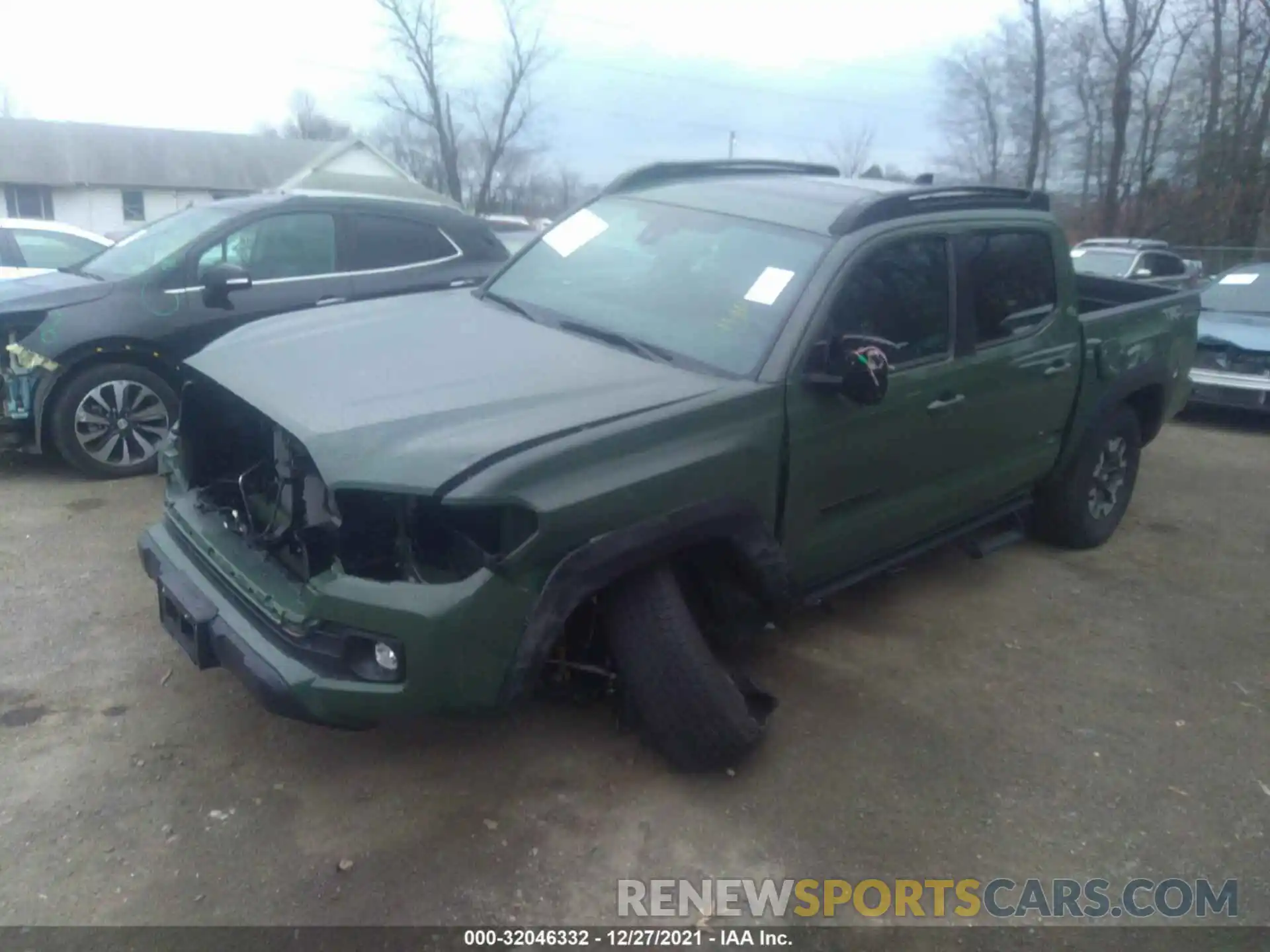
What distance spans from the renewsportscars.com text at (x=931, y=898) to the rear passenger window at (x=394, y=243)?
491 cm

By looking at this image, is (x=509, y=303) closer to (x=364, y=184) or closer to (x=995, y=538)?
(x=995, y=538)

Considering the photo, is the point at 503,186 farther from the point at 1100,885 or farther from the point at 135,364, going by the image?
the point at 1100,885

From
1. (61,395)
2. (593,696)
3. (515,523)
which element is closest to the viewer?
(515,523)

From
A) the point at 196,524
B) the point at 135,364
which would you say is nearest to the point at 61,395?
the point at 135,364

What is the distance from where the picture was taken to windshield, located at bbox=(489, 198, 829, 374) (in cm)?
366

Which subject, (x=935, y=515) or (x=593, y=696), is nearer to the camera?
(x=593, y=696)

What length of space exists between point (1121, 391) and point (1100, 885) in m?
3.03

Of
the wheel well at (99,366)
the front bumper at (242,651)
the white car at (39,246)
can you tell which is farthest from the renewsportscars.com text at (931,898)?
the white car at (39,246)

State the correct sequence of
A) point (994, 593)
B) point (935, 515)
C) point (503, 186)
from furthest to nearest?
point (503, 186) < point (994, 593) < point (935, 515)

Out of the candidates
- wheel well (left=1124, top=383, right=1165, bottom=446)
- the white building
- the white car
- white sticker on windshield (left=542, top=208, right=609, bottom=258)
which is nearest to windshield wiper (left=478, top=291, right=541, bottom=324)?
white sticker on windshield (left=542, top=208, right=609, bottom=258)

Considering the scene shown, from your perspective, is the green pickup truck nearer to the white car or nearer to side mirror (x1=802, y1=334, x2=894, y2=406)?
side mirror (x1=802, y1=334, x2=894, y2=406)

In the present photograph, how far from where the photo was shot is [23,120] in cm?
4703

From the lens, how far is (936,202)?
4.27m

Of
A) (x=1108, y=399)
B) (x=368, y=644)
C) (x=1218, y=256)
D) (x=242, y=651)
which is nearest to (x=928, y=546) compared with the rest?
(x=1108, y=399)
